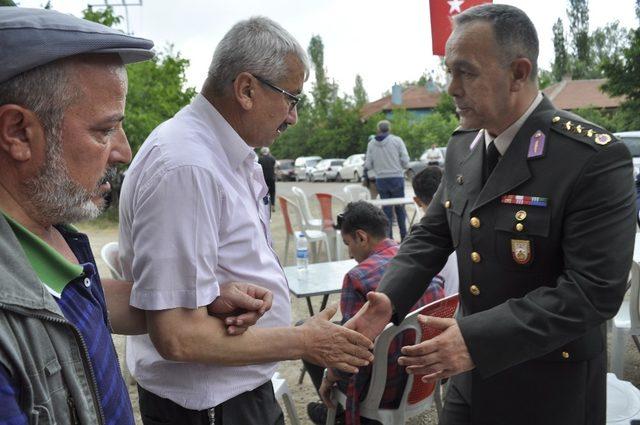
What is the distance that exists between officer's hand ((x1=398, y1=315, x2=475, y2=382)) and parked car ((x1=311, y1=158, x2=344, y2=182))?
81.8 ft

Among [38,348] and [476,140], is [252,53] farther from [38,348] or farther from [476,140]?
[38,348]

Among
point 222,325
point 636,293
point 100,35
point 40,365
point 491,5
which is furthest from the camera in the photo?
point 636,293

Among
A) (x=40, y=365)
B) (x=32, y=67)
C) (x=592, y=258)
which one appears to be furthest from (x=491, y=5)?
(x=40, y=365)

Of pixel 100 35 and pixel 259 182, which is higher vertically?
pixel 100 35

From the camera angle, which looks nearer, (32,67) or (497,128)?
(32,67)

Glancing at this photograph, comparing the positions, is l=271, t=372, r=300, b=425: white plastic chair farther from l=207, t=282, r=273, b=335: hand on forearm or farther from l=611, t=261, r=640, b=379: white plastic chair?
l=611, t=261, r=640, b=379: white plastic chair

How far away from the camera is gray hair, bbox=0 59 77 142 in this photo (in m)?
0.94

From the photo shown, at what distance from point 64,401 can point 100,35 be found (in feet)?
2.12

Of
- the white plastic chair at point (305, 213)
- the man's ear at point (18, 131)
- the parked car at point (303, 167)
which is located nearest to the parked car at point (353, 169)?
the parked car at point (303, 167)

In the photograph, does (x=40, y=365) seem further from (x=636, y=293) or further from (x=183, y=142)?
(x=636, y=293)

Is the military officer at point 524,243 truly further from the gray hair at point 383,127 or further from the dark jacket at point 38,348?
the gray hair at point 383,127

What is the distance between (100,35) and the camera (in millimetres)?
1029

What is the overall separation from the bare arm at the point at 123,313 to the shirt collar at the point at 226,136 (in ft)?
1.56

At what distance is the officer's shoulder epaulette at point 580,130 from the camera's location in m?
1.57
